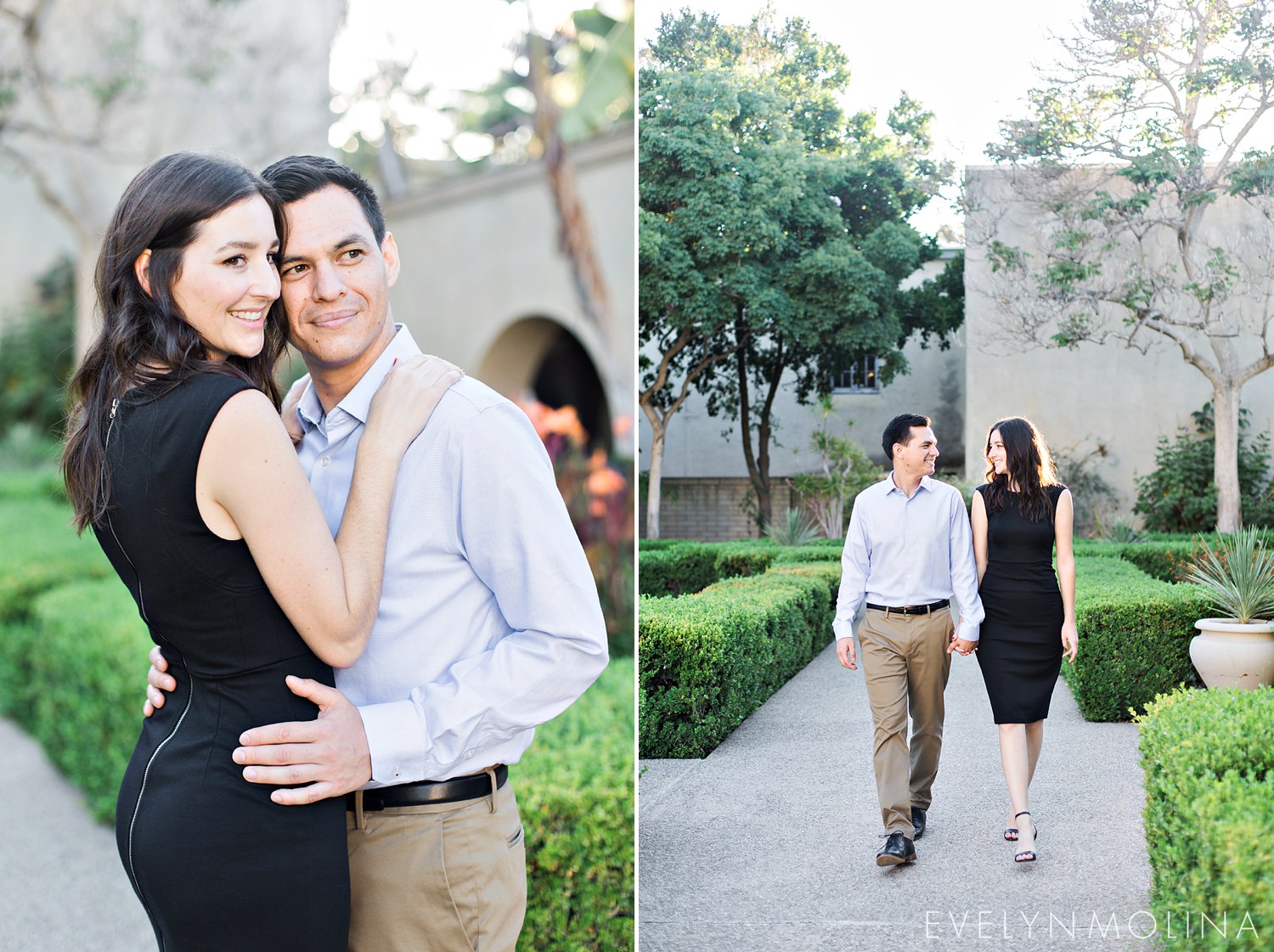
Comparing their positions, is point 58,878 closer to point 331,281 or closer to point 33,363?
point 331,281

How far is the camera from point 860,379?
3.04 meters

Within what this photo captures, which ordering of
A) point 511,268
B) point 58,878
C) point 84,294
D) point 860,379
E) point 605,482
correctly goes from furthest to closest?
point 84,294 → point 511,268 → point 605,482 → point 58,878 → point 860,379

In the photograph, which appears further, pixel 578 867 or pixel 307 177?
pixel 578 867

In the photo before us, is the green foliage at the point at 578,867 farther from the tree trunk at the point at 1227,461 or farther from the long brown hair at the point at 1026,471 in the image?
the tree trunk at the point at 1227,461

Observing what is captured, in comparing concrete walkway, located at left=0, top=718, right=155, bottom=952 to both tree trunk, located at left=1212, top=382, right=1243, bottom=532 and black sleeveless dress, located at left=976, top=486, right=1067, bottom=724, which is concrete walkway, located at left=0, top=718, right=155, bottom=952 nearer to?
black sleeveless dress, located at left=976, top=486, right=1067, bottom=724

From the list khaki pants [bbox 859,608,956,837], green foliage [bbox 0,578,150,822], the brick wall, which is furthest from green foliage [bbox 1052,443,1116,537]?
green foliage [bbox 0,578,150,822]

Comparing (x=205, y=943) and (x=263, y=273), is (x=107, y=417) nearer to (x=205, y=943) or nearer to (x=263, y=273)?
(x=263, y=273)

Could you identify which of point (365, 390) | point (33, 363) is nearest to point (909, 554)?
point (365, 390)

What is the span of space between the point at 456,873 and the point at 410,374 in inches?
31.1

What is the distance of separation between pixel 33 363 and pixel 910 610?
15103 mm

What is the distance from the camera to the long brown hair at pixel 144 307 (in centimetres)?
169

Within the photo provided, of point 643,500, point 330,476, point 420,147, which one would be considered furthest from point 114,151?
point 330,476

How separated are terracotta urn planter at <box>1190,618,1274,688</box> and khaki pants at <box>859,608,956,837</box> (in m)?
0.60

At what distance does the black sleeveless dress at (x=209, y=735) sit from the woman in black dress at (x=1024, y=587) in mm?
1802
